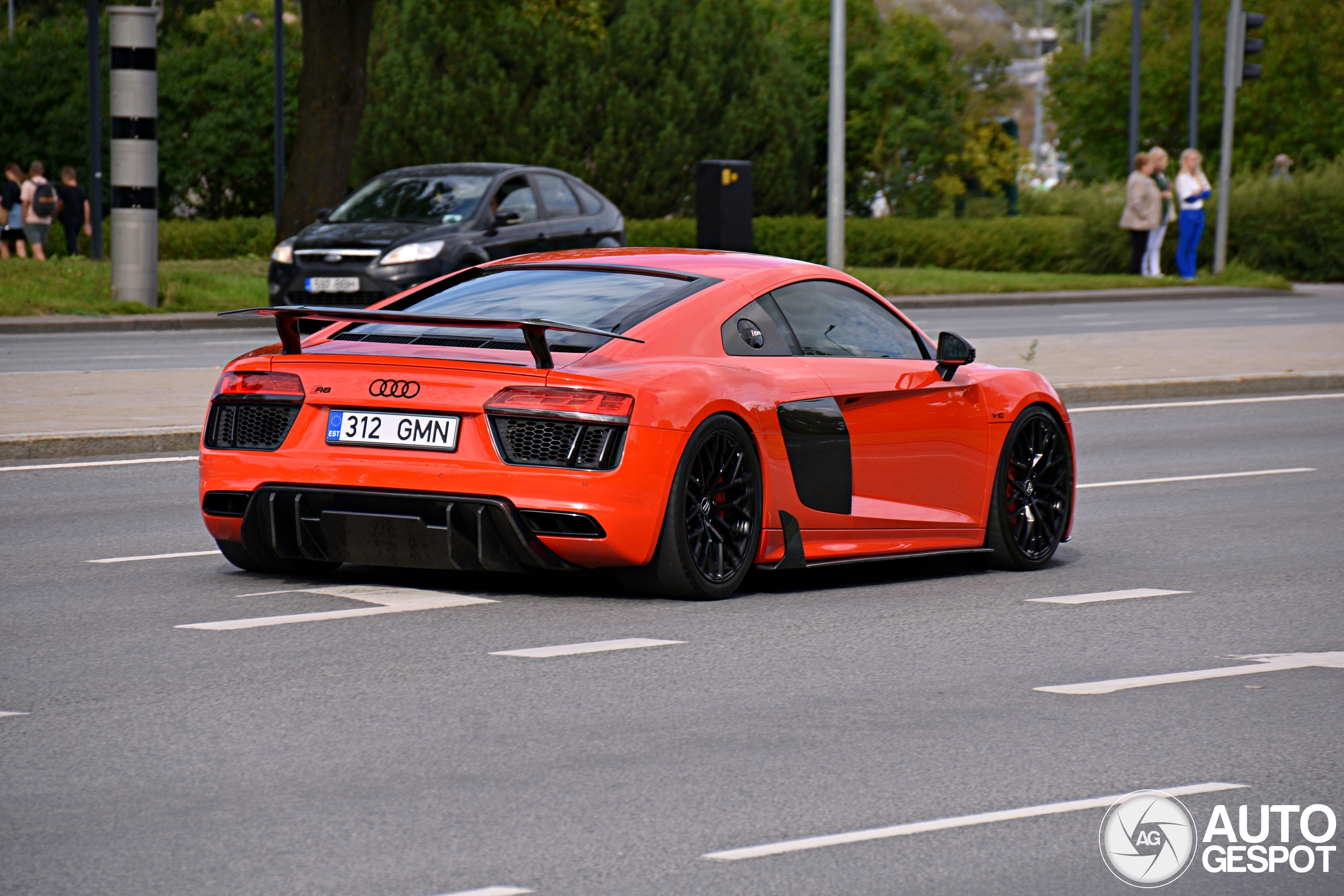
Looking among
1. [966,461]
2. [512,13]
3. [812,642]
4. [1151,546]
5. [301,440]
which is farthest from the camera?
[512,13]

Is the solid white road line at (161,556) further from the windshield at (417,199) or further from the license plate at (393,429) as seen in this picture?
the windshield at (417,199)

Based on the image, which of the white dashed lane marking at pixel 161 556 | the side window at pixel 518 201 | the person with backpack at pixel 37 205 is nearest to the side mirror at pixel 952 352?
the white dashed lane marking at pixel 161 556

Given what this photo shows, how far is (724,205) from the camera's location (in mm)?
26391

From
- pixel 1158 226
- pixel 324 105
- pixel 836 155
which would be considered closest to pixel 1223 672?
pixel 836 155

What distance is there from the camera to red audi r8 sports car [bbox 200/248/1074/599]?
23.7 ft

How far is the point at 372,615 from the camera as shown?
730cm

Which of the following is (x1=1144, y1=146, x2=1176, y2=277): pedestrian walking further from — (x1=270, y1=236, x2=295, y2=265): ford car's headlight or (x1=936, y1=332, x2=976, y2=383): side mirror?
(x1=936, y1=332, x2=976, y2=383): side mirror

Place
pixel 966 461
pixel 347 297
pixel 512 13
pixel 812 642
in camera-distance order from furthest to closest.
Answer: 1. pixel 512 13
2. pixel 347 297
3. pixel 966 461
4. pixel 812 642

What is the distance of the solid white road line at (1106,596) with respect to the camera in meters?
8.05

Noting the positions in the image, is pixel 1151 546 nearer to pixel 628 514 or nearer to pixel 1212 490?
pixel 1212 490

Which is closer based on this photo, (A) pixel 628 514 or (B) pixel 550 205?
(A) pixel 628 514

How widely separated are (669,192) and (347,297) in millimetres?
18869

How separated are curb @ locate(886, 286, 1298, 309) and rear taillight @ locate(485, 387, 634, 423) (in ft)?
70.3

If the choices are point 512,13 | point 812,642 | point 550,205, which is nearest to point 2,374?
point 550,205
